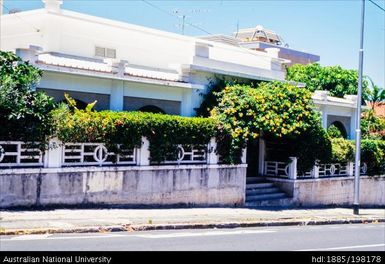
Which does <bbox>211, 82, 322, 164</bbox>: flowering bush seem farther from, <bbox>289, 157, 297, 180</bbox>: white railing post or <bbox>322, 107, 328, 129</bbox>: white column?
<bbox>322, 107, 328, 129</bbox>: white column

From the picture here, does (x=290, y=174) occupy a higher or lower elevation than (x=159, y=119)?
lower

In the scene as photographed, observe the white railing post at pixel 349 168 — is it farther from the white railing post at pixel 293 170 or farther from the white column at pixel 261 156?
the white column at pixel 261 156

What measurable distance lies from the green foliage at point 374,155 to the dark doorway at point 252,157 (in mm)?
5667

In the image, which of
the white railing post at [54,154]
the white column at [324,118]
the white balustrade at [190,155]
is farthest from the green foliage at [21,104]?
the white column at [324,118]

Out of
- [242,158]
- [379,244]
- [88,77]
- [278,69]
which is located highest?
[278,69]

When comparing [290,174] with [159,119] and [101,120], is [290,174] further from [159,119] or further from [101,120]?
[101,120]

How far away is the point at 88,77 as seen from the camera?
60.4 feet

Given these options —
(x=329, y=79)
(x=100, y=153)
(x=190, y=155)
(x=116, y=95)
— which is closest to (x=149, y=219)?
(x=100, y=153)

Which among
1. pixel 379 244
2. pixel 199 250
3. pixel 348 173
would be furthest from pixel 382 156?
pixel 199 250

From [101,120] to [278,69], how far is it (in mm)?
11210

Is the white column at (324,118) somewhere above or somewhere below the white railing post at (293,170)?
above

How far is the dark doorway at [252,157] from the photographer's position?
77.0 feet

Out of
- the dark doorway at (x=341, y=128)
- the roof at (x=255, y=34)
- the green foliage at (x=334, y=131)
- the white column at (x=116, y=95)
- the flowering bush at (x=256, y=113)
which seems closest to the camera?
→ the white column at (x=116, y=95)

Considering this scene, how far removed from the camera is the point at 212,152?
19.2m
